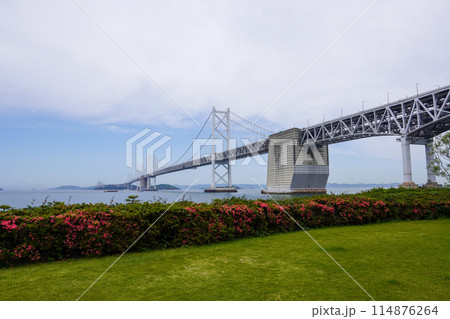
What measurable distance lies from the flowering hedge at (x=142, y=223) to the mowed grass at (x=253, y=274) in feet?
0.84

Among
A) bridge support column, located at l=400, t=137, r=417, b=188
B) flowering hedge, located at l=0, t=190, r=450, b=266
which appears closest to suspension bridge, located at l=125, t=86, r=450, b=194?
bridge support column, located at l=400, t=137, r=417, b=188

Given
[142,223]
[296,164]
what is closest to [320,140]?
[296,164]

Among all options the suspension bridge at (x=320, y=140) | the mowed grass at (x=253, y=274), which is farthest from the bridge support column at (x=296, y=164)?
the mowed grass at (x=253, y=274)

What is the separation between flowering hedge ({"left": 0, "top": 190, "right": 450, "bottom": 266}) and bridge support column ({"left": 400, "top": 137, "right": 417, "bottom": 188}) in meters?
27.5

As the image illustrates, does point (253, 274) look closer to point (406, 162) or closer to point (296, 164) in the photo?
point (406, 162)

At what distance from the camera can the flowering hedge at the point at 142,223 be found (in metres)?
4.23

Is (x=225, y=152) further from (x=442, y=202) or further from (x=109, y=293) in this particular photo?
(x=109, y=293)

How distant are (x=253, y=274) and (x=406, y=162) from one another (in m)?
34.6

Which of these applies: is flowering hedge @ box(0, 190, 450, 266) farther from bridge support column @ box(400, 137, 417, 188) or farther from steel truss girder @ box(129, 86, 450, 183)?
steel truss girder @ box(129, 86, 450, 183)

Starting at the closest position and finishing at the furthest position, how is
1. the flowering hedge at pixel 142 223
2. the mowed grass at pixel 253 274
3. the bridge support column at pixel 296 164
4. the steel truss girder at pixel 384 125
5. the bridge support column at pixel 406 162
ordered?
the mowed grass at pixel 253 274
the flowering hedge at pixel 142 223
the bridge support column at pixel 406 162
the steel truss girder at pixel 384 125
the bridge support column at pixel 296 164

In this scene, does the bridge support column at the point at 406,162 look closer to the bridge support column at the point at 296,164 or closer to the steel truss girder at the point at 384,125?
the steel truss girder at the point at 384,125

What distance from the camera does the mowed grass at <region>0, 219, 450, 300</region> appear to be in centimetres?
294

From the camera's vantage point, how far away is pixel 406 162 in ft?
105

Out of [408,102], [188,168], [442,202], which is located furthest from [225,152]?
[442,202]
